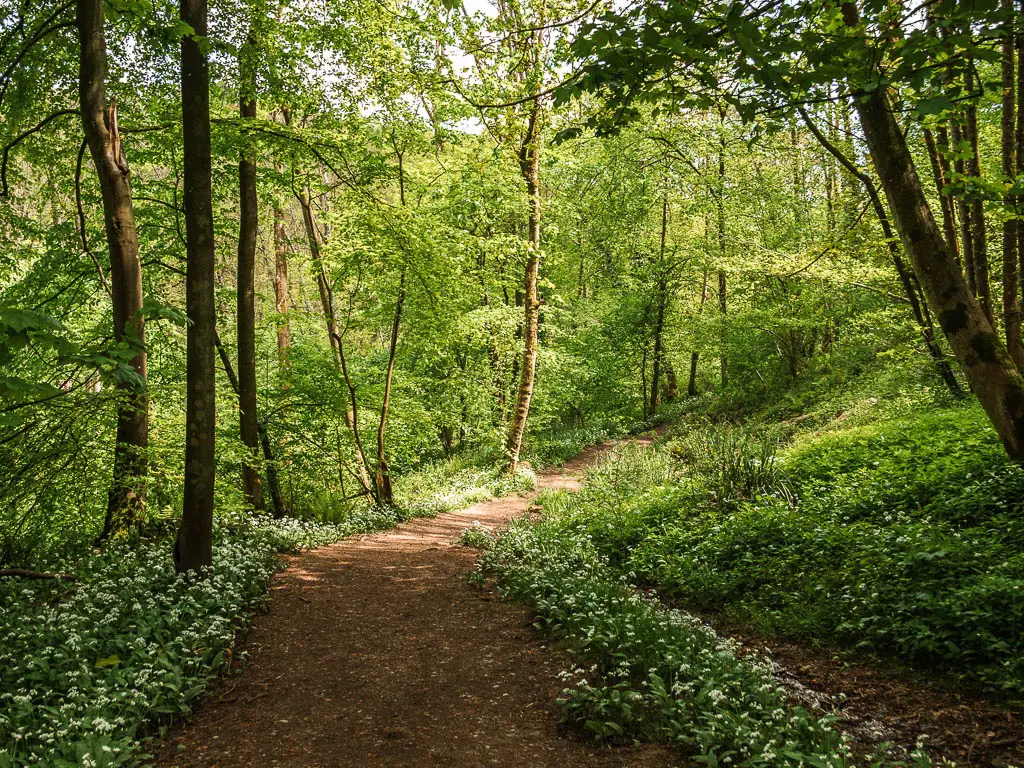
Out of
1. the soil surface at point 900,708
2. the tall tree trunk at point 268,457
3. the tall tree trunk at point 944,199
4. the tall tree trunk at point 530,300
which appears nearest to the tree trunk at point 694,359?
the tall tree trunk at point 530,300

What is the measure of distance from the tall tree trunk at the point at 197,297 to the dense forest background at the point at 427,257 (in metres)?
0.03

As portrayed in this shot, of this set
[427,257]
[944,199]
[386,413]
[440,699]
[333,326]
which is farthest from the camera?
[386,413]

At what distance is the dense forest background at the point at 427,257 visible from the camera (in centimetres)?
404

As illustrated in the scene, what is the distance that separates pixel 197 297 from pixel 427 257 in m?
5.78

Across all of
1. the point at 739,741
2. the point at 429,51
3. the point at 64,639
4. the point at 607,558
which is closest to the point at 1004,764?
the point at 739,741

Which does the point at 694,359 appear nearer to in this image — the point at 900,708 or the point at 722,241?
the point at 722,241

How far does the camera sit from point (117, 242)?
23.9 feet

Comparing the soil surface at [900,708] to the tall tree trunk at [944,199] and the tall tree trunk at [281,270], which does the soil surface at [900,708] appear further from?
the tall tree trunk at [281,270]

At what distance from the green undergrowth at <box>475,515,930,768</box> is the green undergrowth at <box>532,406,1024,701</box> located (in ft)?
3.27

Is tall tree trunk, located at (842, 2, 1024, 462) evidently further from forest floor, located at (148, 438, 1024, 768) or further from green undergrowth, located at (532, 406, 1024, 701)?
forest floor, located at (148, 438, 1024, 768)

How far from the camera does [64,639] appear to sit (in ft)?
15.6

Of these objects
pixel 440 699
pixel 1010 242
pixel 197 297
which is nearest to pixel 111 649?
pixel 440 699

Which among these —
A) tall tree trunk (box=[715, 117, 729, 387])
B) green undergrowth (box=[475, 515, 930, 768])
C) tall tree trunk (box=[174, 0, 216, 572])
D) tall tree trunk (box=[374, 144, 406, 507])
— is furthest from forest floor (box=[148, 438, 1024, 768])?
tall tree trunk (box=[715, 117, 729, 387])

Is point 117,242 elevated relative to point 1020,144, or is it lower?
lower
